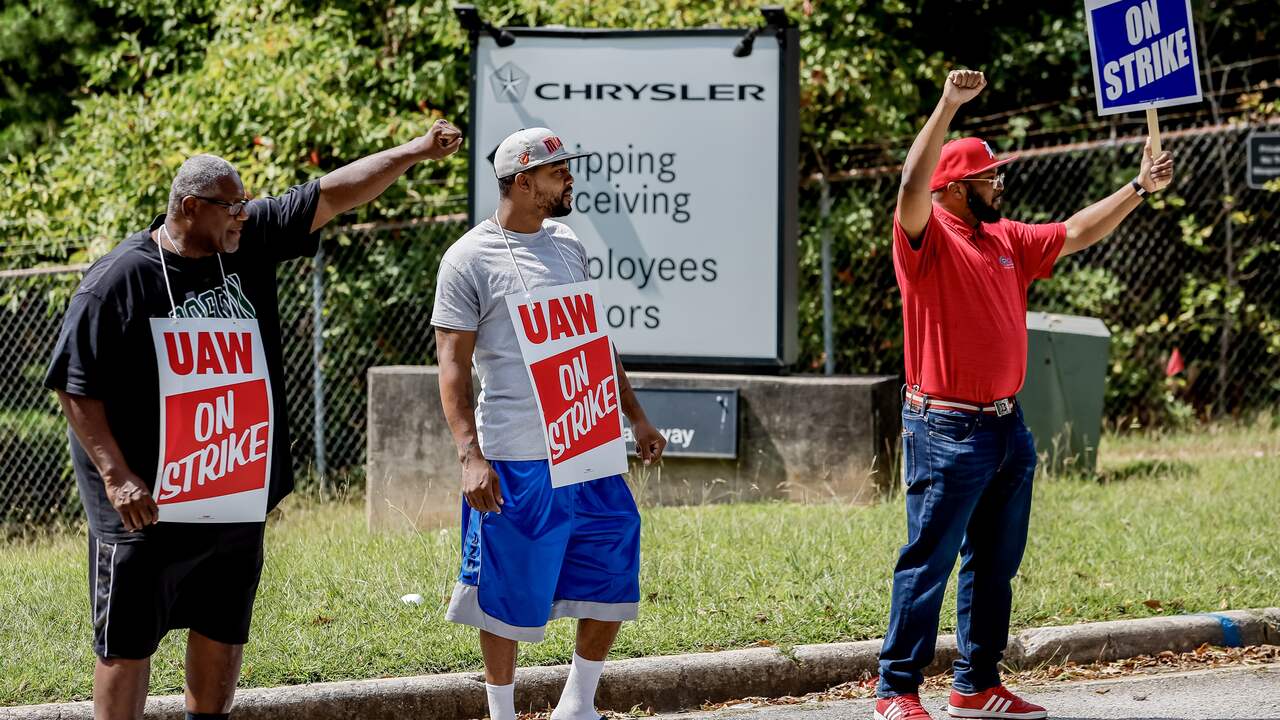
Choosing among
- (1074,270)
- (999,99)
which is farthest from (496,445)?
(999,99)

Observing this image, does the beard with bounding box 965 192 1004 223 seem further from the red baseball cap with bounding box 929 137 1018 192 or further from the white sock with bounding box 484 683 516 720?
the white sock with bounding box 484 683 516 720

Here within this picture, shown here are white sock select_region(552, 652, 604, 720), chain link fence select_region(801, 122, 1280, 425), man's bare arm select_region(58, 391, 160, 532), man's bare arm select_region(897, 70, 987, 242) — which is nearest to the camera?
man's bare arm select_region(58, 391, 160, 532)

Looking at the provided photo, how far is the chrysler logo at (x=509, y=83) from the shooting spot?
30.1 feet

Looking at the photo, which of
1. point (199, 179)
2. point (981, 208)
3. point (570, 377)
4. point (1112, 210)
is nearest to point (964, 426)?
point (981, 208)

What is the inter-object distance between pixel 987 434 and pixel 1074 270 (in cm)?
762

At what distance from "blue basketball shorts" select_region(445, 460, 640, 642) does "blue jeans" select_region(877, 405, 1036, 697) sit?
0.95 meters

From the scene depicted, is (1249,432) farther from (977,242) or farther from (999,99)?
(977,242)

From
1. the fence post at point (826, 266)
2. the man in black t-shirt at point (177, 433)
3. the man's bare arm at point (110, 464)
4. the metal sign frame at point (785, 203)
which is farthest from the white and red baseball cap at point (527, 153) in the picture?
the fence post at point (826, 266)

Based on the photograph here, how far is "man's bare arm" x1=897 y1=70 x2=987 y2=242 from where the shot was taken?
428 centimetres

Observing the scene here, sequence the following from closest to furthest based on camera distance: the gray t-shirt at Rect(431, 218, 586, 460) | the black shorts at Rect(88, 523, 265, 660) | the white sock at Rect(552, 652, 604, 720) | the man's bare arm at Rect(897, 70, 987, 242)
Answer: the black shorts at Rect(88, 523, 265, 660) < the man's bare arm at Rect(897, 70, 987, 242) < the gray t-shirt at Rect(431, 218, 586, 460) < the white sock at Rect(552, 652, 604, 720)

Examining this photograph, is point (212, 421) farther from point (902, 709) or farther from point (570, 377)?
point (902, 709)

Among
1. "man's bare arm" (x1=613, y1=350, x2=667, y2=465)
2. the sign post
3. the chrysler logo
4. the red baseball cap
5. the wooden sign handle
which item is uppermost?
the chrysler logo

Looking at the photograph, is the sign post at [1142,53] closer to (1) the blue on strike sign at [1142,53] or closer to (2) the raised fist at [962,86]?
(1) the blue on strike sign at [1142,53]

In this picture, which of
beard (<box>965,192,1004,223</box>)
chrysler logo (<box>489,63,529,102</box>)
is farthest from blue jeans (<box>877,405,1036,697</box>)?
chrysler logo (<box>489,63,529,102</box>)
